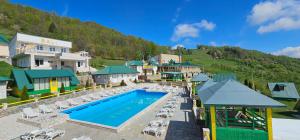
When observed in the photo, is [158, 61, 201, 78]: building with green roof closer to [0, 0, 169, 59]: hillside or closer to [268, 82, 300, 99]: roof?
[268, 82, 300, 99]: roof

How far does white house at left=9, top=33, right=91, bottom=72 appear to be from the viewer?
99.1ft

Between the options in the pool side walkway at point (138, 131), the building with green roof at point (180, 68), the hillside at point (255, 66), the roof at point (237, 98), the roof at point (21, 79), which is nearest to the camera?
the roof at point (237, 98)

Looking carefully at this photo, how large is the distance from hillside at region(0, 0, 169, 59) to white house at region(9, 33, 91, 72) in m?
33.5

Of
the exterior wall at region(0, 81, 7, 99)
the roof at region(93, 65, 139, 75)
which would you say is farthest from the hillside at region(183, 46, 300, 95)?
the exterior wall at region(0, 81, 7, 99)

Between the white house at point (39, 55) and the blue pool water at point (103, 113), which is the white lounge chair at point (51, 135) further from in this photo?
the white house at point (39, 55)

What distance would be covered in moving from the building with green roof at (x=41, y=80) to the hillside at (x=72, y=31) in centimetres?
4744

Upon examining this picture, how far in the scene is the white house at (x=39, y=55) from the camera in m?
30.2

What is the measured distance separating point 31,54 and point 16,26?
55.5 m

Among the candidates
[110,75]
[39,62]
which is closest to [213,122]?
[110,75]

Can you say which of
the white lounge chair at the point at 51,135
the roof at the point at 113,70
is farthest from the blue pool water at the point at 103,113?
the roof at the point at 113,70

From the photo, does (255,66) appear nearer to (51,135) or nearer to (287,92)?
(287,92)

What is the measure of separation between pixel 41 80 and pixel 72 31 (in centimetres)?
6939

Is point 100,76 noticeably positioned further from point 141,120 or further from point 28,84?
point 141,120

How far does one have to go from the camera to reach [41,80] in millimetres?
23547
